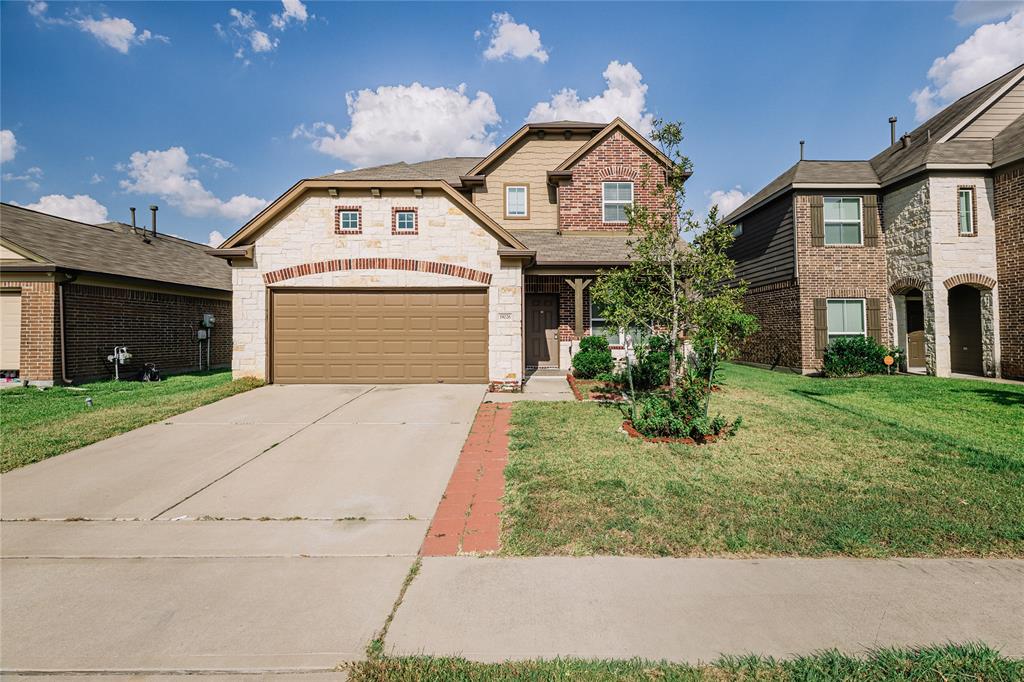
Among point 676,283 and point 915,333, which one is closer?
point 676,283

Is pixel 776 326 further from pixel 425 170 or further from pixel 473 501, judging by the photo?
pixel 473 501

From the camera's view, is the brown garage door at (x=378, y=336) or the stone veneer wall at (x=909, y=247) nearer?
the brown garage door at (x=378, y=336)

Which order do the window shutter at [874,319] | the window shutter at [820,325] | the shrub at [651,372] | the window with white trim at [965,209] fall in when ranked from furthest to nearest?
the window shutter at [820,325] < the window shutter at [874,319] < the window with white trim at [965,209] < the shrub at [651,372]

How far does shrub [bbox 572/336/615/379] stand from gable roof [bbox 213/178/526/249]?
3201 millimetres

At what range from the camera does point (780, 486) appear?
5129 millimetres

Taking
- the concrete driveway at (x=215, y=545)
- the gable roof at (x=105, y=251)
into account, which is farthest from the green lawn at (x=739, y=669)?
the gable roof at (x=105, y=251)

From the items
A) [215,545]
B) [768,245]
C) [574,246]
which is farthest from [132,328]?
[768,245]

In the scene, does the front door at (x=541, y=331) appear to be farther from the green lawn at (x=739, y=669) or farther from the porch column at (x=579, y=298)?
the green lawn at (x=739, y=669)

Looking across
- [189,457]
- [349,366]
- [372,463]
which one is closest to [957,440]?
[372,463]

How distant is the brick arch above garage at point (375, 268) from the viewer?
39.1ft

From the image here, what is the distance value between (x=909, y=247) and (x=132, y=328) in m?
24.1

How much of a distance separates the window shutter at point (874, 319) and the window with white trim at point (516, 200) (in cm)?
1160

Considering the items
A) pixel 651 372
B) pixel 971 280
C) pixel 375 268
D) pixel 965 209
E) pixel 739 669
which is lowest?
pixel 739 669

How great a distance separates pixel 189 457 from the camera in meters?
6.54
